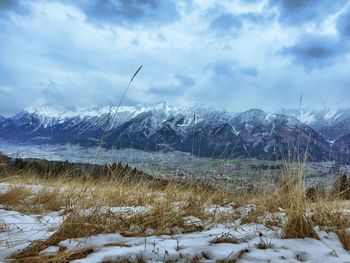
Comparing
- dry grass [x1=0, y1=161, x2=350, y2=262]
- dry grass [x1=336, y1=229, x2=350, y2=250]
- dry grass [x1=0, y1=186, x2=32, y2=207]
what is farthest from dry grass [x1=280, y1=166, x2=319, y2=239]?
dry grass [x1=0, y1=186, x2=32, y2=207]

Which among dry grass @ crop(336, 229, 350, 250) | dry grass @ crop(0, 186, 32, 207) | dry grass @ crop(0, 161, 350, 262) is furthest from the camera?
dry grass @ crop(0, 186, 32, 207)

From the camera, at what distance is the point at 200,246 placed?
2.89 m

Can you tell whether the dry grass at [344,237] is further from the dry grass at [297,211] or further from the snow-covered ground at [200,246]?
the dry grass at [297,211]

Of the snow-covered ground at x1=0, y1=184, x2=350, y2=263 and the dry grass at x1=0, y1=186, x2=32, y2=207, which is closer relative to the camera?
the snow-covered ground at x1=0, y1=184, x2=350, y2=263

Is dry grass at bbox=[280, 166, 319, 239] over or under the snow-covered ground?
over

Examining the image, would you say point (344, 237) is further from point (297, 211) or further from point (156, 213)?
point (156, 213)

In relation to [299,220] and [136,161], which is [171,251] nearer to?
[299,220]

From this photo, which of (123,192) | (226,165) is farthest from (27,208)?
(226,165)

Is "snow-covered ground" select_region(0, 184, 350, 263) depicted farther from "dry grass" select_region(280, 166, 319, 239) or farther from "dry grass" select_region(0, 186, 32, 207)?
"dry grass" select_region(0, 186, 32, 207)

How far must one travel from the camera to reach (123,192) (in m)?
5.21

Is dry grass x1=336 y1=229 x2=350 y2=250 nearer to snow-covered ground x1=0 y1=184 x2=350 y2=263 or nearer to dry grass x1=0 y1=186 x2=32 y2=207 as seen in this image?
snow-covered ground x1=0 y1=184 x2=350 y2=263

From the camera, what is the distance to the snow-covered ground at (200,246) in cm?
273

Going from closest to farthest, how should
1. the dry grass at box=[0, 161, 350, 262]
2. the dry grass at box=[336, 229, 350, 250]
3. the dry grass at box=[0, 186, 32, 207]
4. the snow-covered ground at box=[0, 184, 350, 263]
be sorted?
the snow-covered ground at box=[0, 184, 350, 263], the dry grass at box=[336, 229, 350, 250], the dry grass at box=[0, 161, 350, 262], the dry grass at box=[0, 186, 32, 207]

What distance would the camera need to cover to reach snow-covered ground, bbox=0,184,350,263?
2.73 m
